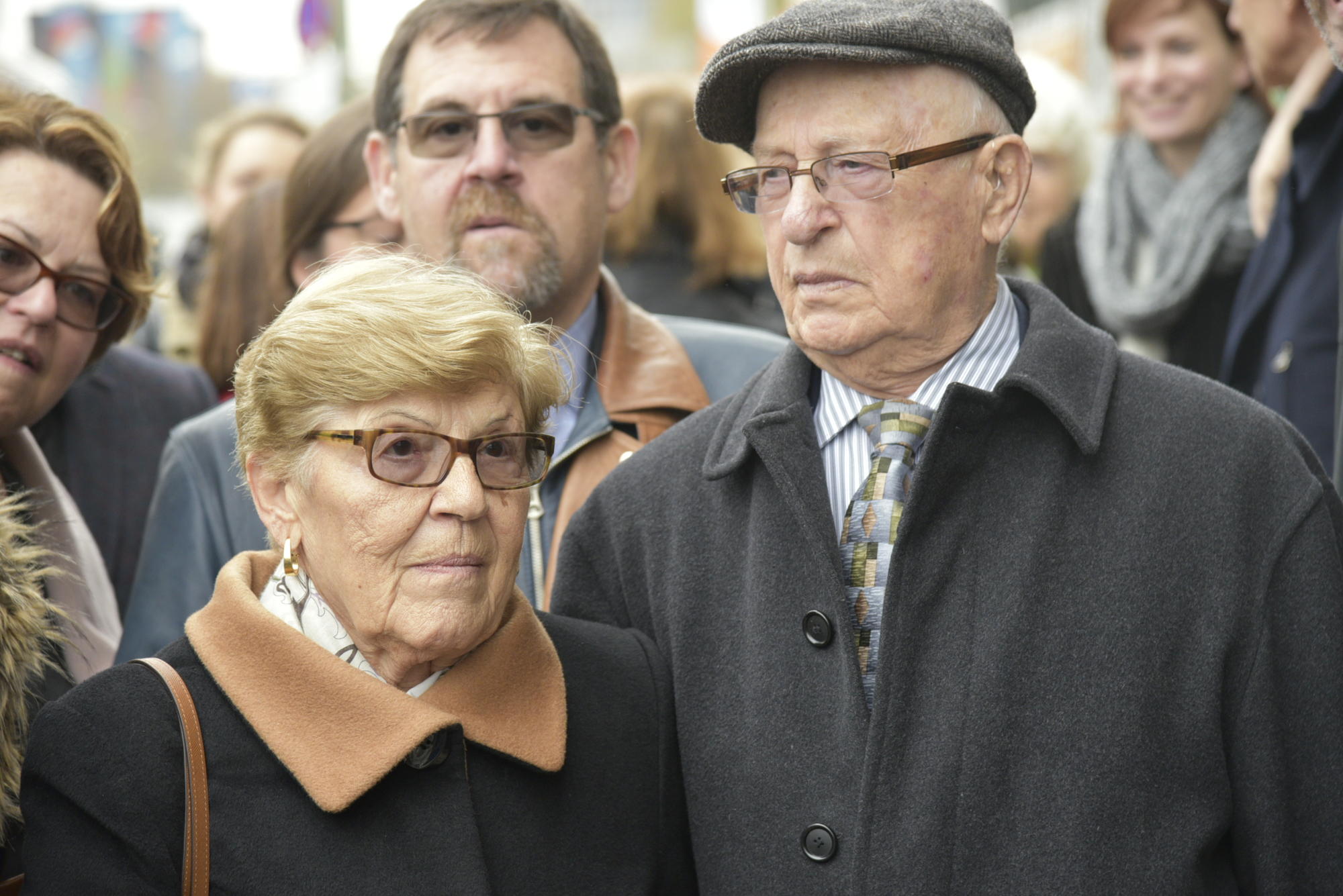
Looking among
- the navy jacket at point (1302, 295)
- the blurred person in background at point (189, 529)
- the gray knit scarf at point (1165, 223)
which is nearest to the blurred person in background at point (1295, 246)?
the navy jacket at point (1302, 295)

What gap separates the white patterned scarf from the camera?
2498 mm

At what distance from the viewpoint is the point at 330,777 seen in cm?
231

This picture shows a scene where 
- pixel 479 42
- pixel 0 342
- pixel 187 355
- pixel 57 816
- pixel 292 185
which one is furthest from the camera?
pixel 187 355

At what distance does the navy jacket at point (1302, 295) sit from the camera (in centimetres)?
400

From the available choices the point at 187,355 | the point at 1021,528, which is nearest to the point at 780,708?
the point at 1021,528

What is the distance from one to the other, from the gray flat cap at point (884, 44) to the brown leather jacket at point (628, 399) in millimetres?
820

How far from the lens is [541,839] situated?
2490mm

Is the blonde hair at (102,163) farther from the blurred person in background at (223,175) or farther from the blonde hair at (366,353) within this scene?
the blurred person in background at (223,175)

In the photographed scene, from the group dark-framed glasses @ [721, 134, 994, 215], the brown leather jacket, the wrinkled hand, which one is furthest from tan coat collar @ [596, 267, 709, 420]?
the wrinkled hand

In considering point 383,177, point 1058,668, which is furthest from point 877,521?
point 383,177

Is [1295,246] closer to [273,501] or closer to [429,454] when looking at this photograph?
[429,454]

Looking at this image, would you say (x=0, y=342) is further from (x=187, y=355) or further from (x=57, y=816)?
(x=187, y=355)

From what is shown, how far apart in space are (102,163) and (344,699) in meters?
1.58

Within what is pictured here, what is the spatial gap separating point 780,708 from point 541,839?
475 millimetres
